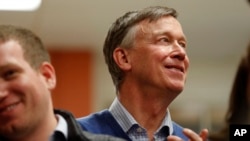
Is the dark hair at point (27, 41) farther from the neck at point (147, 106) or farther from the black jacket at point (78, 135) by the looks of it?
the neck at point (147, 106)

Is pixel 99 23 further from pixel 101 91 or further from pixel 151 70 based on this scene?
pixel 151 70

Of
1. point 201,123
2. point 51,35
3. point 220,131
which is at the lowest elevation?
point 201,123

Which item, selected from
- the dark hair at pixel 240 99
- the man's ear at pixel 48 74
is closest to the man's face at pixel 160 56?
the dark hair at pixel 240 99

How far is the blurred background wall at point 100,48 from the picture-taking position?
292 centimetres

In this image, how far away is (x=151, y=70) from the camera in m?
1.34

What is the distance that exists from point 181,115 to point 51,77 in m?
2.58

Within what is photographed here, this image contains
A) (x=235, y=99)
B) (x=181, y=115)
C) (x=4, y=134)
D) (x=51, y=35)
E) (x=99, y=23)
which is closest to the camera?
(x=4, y=134)

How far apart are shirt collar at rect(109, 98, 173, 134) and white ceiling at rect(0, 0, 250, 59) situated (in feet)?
4.09

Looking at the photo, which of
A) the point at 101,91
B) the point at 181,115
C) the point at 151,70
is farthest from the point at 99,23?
the point at 151,70

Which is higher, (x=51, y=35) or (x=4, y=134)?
(x=51, y=35)

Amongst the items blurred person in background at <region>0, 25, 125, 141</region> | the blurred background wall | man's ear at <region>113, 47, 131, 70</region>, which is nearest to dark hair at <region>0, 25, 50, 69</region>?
blurred person in background at <region>0, 25, 125, 141</region>

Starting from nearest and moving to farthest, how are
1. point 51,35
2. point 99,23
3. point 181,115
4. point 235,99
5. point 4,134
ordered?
1. point 4,134
2. point 235,99
3. point 99,23
4. point 51,35
5. point 181,115

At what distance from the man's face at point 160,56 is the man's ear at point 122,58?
0.04 feet

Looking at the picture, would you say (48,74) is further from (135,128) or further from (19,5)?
(19,5)
